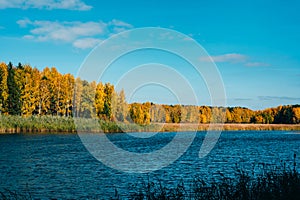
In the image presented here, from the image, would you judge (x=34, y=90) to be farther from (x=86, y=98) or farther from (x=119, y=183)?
(x=119, y=183)

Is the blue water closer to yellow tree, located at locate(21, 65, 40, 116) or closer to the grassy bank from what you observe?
the grassy bank

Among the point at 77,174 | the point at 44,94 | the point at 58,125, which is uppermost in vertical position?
the point at 44,94

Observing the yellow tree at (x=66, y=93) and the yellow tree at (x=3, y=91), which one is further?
the yellow tree at (x=66, y=93)

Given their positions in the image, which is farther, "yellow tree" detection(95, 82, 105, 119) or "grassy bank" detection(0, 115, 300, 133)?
"yellow tree" detection(95, 82, 105, 119)

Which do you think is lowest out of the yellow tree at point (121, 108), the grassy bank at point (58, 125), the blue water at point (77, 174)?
the blue water at point (77, 174)

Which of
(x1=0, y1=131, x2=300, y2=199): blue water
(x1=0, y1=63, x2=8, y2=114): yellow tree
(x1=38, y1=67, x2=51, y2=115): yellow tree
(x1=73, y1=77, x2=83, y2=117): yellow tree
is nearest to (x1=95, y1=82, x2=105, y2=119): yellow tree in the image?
(x1=73, y1=77, x2=83, y2=117): yellow tree

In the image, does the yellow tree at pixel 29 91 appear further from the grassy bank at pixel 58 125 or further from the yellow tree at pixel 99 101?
the yellow tree at pixel 99 101

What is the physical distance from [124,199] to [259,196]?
21.3 feet

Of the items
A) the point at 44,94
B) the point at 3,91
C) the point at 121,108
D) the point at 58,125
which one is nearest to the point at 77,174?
the point at 58,125

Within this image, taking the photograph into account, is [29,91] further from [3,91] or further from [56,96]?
[56,96]

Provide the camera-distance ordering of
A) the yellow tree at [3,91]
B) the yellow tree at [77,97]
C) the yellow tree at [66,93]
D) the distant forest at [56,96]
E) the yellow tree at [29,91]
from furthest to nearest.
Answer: the yellow tree at [66,93]
the yellow tree at [77,97]
the yellow tree at [29,91]
the distant forest at [56,96]
the yellow tree at [3,91]

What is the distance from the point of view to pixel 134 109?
82812 millimetres

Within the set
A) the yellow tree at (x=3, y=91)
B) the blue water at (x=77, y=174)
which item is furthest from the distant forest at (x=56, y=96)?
the blue water at (x=77, y=174)

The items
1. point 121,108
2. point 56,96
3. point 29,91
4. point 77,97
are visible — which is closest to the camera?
point 29,91
